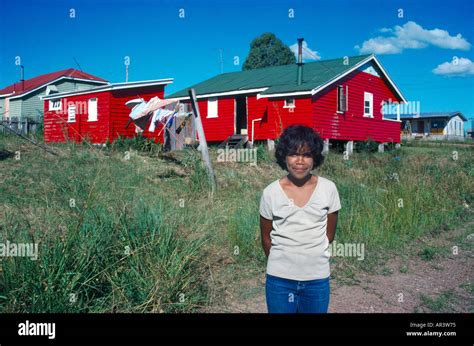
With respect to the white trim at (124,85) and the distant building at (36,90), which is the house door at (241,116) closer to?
the white trim at (124,85)

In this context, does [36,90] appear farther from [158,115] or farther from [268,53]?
[268,53]

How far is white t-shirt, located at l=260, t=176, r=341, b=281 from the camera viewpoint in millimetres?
2789

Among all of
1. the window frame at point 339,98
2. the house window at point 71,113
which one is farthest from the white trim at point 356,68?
the house window at point 71,113

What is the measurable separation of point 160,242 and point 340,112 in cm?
1944

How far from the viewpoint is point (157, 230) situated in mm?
4828

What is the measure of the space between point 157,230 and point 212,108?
68.3 ft

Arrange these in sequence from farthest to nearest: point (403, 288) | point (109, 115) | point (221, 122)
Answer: point (221, 122) < point (109, 115) < point (403, 288)

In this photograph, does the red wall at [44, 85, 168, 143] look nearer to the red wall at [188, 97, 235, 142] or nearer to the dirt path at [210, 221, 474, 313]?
the red wall at [188, 97, 235, 142]

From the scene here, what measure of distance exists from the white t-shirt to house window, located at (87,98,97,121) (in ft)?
68.0

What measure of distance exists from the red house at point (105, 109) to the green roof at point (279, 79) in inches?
140

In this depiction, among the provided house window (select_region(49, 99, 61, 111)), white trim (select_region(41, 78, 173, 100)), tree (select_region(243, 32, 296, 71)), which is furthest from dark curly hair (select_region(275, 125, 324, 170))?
tree (select_region(243, 32, 296, 71))

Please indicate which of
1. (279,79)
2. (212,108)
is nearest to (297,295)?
(279,79)

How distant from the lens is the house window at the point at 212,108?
82.4ft
